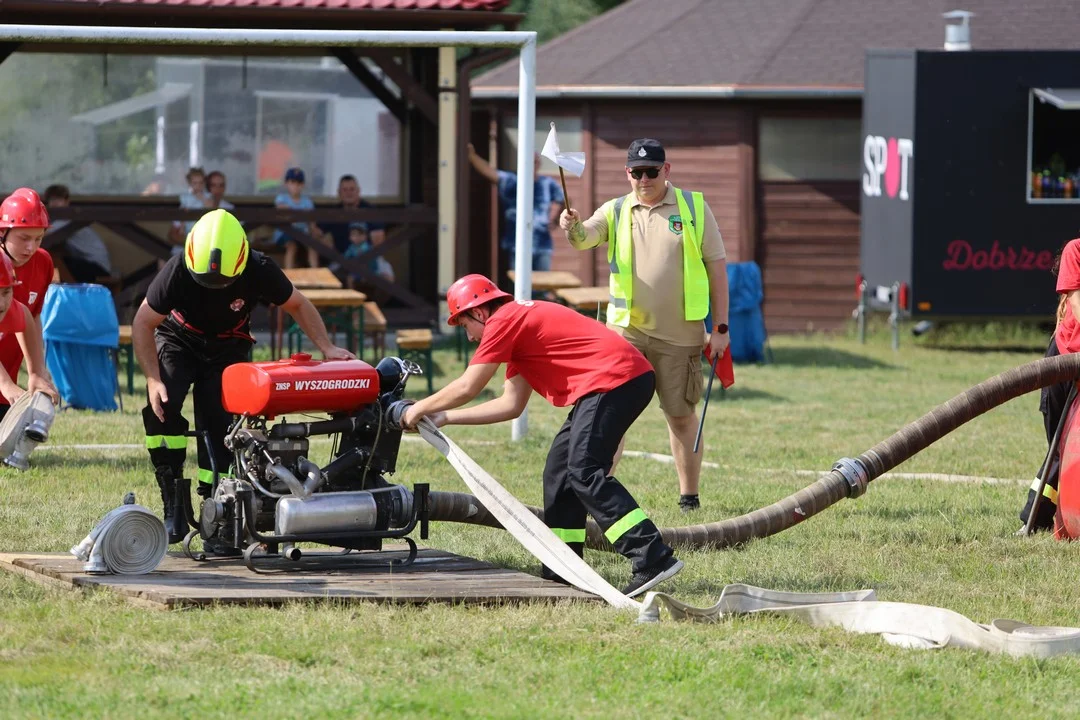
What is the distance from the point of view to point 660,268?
28.6ft

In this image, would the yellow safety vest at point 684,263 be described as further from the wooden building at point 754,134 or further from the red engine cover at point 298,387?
the wooden building at point 754,134

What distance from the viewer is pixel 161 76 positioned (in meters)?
18.3

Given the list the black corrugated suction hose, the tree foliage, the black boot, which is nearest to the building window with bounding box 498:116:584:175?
the tree foliage

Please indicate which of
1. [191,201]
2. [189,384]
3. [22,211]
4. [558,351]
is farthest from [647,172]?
[191,201]

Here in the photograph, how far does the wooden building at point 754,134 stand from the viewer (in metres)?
19.1

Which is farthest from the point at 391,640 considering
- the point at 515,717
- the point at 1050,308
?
the point at 1050,308

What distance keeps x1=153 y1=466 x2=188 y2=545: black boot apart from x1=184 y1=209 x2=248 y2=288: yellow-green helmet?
1002 millimetres

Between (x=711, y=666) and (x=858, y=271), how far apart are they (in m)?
14.2

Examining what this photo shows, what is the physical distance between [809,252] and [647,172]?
11.2 m

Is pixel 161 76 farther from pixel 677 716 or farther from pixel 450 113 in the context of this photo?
pixel 677 716

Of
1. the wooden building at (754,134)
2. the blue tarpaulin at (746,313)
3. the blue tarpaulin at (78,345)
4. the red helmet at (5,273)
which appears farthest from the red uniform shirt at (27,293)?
the wooden building at (754,134)

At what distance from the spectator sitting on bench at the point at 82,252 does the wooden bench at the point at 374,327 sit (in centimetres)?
261

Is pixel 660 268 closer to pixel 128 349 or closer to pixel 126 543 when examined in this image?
pixel 126 543

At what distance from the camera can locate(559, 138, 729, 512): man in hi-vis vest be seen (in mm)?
8680
